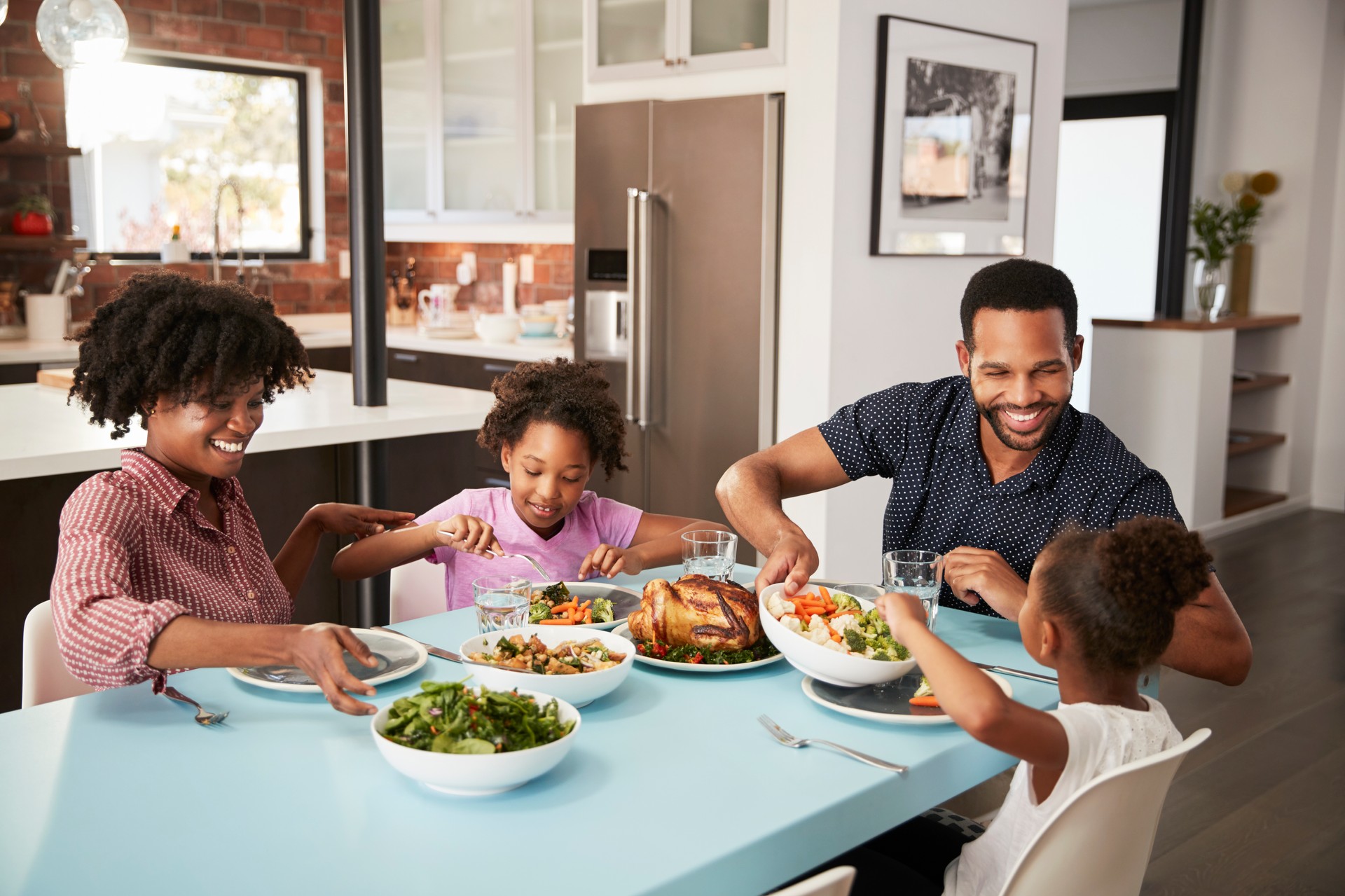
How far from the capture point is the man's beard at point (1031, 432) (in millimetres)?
1778

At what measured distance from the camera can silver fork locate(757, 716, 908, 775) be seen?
1.20 metres

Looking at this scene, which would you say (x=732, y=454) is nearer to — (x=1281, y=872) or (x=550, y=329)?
(x=550, y=329)

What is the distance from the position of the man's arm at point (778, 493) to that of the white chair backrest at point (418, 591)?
52 centimetres

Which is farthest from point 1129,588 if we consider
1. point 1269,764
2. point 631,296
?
point 631,296

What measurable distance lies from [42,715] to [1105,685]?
1177mm

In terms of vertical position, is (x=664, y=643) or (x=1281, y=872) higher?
(x=664, y=643)

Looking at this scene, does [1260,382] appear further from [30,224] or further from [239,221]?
[30,224]

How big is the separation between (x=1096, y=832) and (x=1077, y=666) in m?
0.20

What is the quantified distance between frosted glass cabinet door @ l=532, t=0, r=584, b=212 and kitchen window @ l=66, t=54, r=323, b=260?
5.09 ft

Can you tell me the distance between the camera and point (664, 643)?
1.51 meters

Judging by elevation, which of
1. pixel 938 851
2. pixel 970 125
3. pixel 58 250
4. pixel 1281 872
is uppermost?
pixel 970 125

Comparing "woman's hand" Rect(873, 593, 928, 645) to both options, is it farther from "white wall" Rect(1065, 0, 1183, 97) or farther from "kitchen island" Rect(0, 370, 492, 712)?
"white wall" Rect(1065, 0, 1183, 97)

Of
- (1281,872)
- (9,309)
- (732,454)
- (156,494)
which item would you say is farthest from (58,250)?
(1281,872)

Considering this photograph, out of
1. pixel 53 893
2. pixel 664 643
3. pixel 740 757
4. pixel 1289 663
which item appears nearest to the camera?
pixel 53 893
